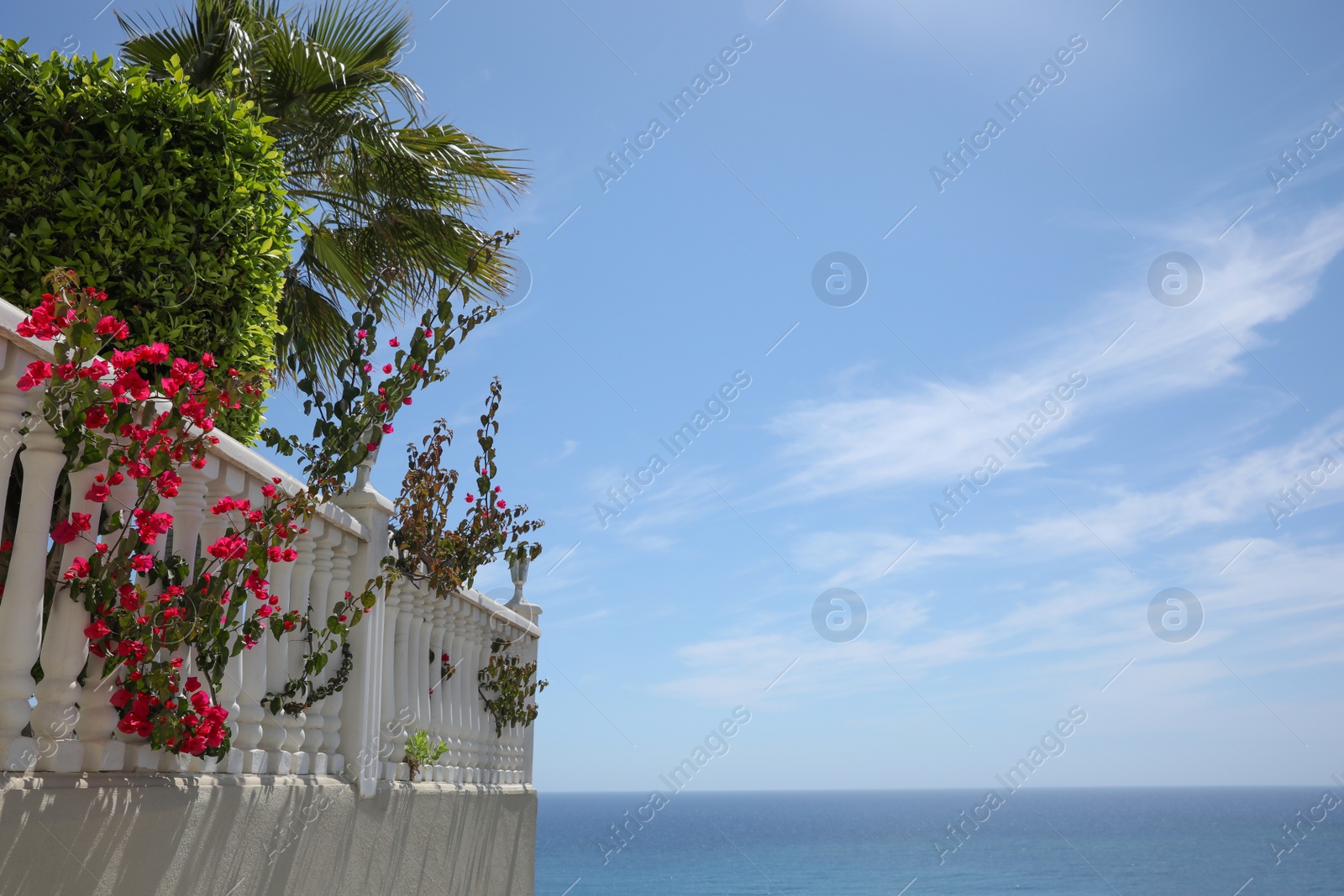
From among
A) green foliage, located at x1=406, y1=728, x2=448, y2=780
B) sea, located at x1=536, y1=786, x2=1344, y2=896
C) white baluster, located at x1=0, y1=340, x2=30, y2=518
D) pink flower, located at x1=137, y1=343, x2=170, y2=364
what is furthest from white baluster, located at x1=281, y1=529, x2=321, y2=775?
sea, located at x1=536, y1=786, x2=1344, y2=896

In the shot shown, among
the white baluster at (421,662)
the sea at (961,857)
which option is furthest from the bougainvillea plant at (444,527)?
the sea at (961,857)

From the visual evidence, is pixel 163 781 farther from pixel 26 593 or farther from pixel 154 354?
pixel 154 354

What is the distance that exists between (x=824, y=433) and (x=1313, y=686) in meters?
50.7

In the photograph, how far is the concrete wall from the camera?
195 cm

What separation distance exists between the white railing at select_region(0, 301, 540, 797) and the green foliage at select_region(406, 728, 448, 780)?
0.14ft

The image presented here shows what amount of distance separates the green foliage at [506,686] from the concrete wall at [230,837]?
2.51ft

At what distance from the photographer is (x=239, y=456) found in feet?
9.00

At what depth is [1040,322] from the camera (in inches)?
1166

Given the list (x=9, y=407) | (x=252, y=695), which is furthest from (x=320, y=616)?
(x=9, y=407)

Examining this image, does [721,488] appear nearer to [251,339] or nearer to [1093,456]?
[251,339]

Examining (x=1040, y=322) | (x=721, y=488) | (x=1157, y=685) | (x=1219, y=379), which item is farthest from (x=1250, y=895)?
(x=721, y=488)

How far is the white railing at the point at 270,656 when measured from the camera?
201 cm

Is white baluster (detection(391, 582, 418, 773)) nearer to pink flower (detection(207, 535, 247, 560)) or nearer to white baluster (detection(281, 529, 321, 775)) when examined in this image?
white baluster (detection(281, 529, 321, 775))

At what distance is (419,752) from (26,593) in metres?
2.52
